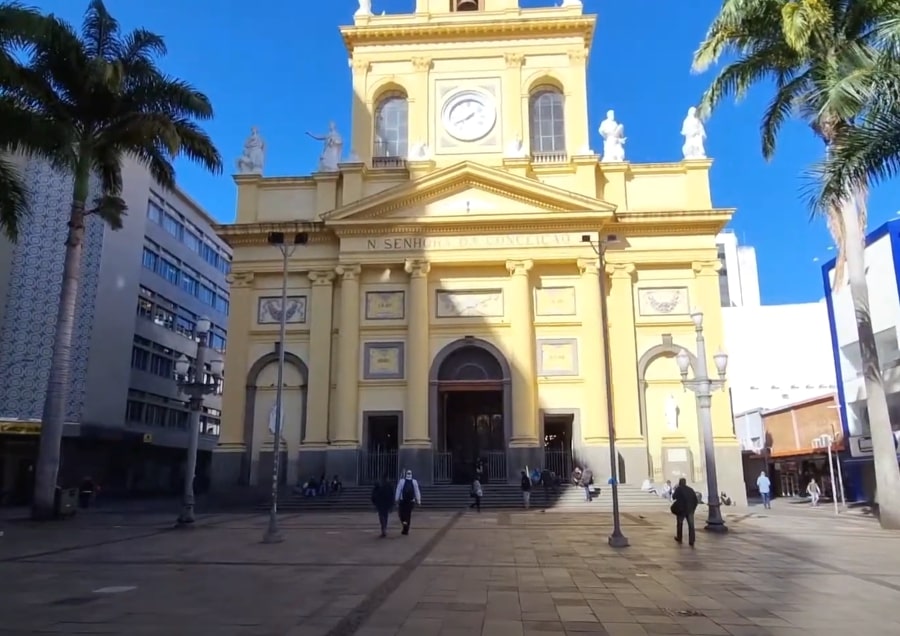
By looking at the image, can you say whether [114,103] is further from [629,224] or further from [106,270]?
[629,224]

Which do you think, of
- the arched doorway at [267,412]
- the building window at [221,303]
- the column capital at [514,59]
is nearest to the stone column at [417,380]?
the arched doorway at [267,412]

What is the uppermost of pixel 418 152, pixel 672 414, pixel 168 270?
pixel 418 152

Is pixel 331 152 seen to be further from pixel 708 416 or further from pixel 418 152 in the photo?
pixel 708 416

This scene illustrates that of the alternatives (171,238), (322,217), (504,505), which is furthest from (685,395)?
(171,238)

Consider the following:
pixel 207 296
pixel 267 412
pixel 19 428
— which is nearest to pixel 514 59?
pixel 267 412

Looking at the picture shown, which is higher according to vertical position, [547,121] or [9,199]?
[547,121]

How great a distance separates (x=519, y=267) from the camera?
32.3 metres

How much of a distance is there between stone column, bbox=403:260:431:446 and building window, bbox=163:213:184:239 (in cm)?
1915

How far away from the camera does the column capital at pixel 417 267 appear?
32.7m

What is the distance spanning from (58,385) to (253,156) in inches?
700

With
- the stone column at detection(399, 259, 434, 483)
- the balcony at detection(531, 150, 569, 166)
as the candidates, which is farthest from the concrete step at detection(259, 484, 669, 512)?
the balcony at detection(531, 150, 569, 166)

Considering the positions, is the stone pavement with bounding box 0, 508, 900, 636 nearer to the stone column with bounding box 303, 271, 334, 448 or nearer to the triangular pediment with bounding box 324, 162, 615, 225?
the stone column with bounding box 303, 271, 334, 448

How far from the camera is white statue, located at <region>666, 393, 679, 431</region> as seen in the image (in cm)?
3147

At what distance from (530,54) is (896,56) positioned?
26.2m
